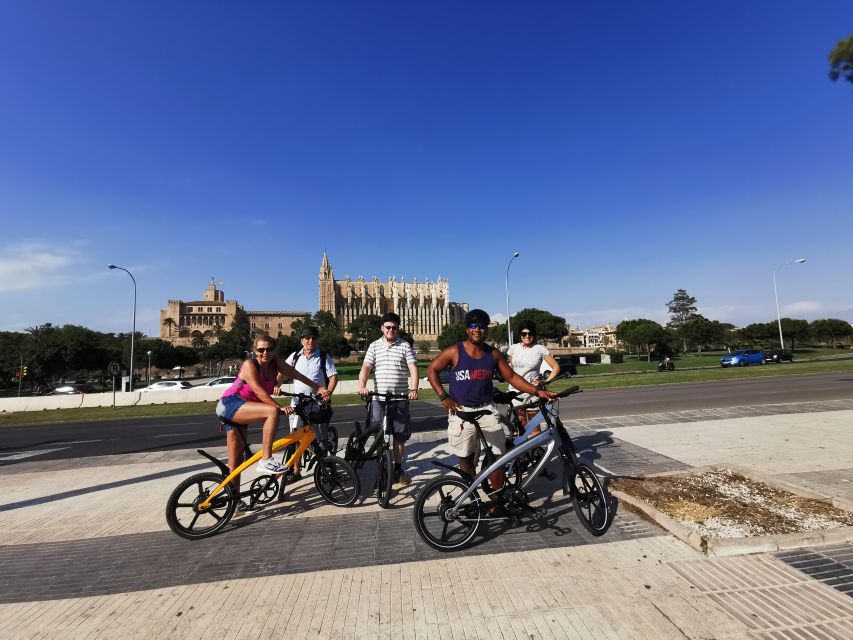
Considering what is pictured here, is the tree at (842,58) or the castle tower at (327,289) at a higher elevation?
the castle tower at (327,289)

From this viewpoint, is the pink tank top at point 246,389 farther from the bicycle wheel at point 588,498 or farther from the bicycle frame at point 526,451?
the bicycle wheel at point 588,498

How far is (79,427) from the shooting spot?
47.9 feet

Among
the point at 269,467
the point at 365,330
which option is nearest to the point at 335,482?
the point at 269,467

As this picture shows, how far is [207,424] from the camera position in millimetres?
13750

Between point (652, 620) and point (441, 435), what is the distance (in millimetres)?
6786

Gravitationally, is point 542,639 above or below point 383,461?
below

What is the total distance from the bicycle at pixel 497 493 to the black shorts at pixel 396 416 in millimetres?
1104

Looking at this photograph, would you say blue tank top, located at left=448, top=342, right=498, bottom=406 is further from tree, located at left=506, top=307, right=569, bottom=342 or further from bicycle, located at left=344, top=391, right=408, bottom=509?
tree, located at left=506, top=307, right=569, bottom=342

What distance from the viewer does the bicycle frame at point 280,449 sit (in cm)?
429

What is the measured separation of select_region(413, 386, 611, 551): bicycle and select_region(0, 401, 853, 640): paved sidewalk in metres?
0.18

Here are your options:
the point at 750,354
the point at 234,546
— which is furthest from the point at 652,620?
the point at 750,354

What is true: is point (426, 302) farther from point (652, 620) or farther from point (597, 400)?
point (652, 620)

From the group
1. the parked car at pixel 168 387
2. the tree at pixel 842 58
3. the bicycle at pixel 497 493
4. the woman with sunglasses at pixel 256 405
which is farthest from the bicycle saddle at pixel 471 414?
the parked car at pixel 168 387

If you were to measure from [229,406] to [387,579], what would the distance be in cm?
247
